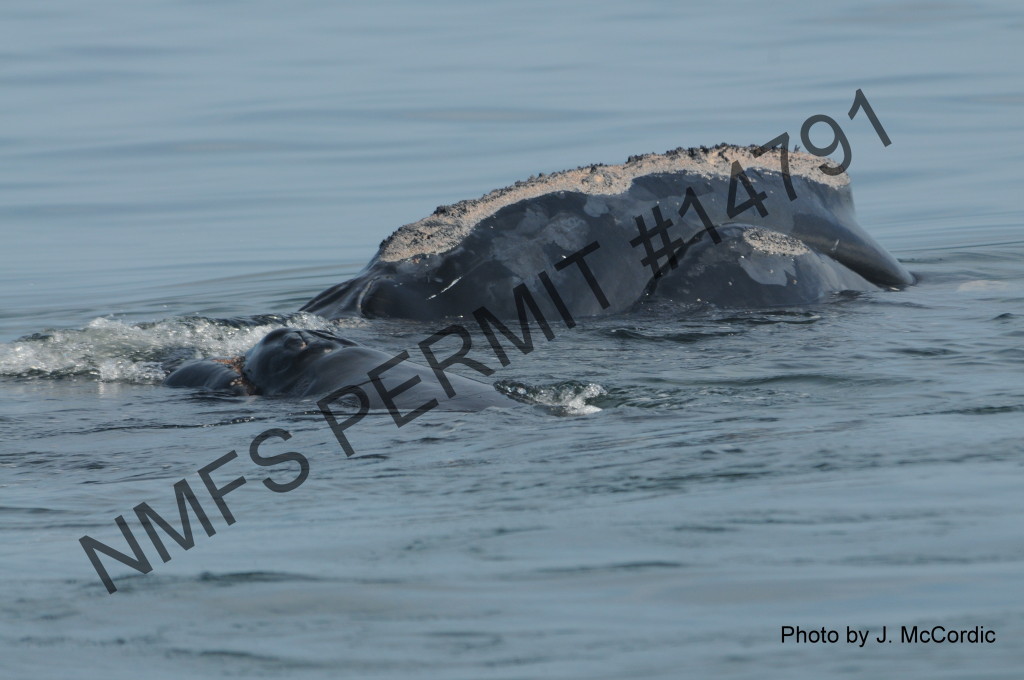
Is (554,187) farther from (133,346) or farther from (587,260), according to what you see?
(133,346)

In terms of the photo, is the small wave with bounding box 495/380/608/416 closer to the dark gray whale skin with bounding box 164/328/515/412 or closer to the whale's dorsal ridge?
the dark gray whale skin with bounding box 164/328/515/412

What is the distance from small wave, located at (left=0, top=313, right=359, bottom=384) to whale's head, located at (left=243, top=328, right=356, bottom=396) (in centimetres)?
82

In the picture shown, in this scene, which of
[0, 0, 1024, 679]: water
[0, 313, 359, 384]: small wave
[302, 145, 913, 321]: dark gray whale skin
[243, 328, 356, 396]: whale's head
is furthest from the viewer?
[302, 145, 913, 321]: dark gray whale skin

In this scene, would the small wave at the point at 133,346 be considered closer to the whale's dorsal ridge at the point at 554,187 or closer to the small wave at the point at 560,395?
the whale's dorsal ridge at the point at 554,187

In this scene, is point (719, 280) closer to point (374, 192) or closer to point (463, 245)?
point (463, 245)

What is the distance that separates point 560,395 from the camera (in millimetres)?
6375

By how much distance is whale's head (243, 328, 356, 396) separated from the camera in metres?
6.56

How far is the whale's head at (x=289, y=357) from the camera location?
6.56m

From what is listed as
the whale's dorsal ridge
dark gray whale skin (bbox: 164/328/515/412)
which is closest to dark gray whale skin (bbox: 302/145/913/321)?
the whale's dorsal ridge

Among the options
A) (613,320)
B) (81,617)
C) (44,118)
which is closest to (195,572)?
(81,617)

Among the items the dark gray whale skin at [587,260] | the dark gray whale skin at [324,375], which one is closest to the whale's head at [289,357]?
the dark gray whale skin at [324,375]

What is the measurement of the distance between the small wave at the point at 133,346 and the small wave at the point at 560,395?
1782 mm

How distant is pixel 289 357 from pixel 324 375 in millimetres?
237

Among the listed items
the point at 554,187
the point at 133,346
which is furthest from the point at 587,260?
the point at 133,346
